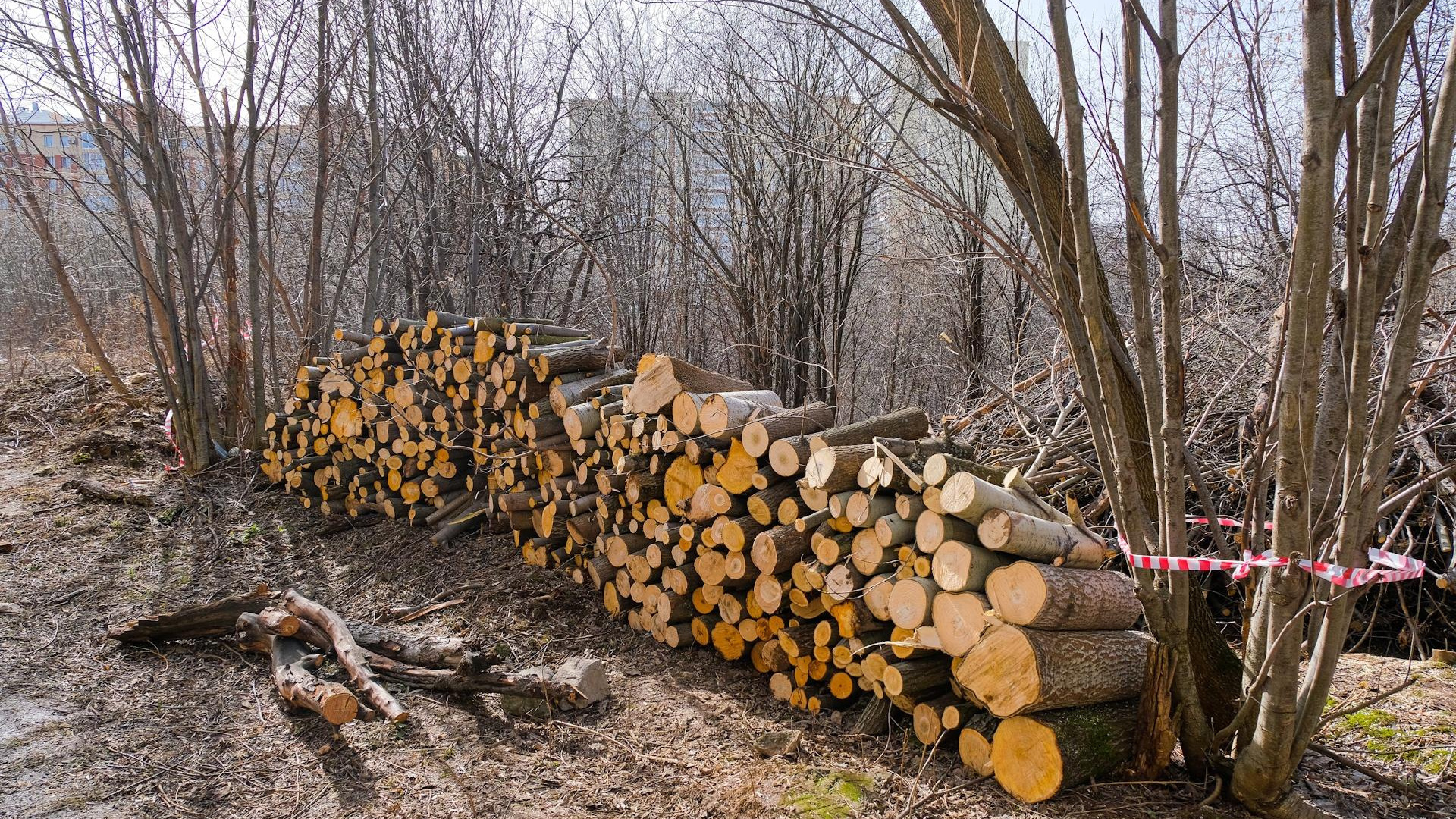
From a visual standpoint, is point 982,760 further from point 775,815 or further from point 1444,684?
point 1444,684

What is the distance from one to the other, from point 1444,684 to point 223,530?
671cm

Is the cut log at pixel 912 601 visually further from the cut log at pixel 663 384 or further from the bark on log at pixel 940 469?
the cut log at pixel 663 384

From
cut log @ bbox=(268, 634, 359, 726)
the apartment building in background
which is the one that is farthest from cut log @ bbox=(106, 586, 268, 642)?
the apartment building in background

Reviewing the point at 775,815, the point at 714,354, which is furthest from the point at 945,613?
the point at 714,354

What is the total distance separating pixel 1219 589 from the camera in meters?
4.71

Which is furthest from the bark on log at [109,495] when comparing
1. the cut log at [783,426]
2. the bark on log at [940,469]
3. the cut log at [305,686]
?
the bark on log at [940,469]

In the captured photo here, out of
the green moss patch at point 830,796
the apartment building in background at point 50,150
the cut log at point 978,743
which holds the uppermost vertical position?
the apartment building in background at point 50,150

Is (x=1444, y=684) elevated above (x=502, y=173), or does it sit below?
below

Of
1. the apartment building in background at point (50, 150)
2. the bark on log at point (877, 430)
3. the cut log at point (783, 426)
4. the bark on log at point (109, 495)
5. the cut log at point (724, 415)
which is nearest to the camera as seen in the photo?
the bark on log at point (877, 430)

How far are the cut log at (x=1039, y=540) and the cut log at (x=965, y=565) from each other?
6 centimetres

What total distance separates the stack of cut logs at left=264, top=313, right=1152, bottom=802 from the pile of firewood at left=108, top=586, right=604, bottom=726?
794 millimetres

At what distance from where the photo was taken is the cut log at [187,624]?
3.92m

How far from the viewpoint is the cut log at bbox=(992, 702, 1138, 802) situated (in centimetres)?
266

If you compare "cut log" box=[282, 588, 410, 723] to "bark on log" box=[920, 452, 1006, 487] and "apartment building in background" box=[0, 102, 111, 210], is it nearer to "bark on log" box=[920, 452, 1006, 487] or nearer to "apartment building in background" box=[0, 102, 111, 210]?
"bark on log" box=[920, 452, 1006, 487]
